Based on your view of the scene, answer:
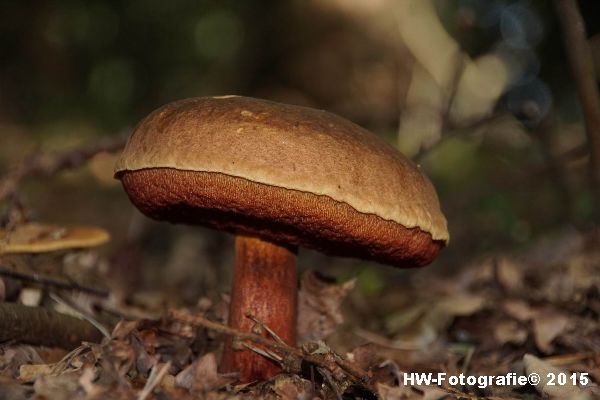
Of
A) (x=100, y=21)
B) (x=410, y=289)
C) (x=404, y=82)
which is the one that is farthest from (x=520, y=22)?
(x=100, y=21)

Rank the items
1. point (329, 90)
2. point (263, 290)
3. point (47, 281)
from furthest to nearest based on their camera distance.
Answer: point (329, 90)
point (47, 281)
point (263, 290)

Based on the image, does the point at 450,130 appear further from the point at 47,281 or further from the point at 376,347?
the point at 47,281

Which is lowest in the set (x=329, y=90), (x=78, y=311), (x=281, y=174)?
(x=78, y=311)

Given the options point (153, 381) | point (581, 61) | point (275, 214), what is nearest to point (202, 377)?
point (153, 381)

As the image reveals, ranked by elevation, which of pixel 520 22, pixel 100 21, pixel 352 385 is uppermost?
pixel 100 21

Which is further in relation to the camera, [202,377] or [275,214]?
[275,214]

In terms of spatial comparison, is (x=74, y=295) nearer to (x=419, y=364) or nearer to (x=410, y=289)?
(x=419, y=364)

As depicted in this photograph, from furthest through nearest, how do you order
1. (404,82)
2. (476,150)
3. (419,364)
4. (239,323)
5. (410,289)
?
(476,150)
(404,82)
(410,289)
(419,364)
(239,323)
